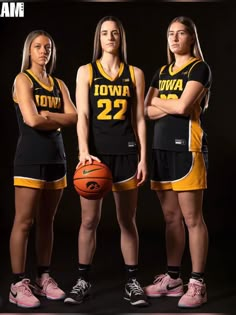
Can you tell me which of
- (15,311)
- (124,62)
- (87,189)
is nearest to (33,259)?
(15,311)

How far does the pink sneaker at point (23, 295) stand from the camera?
4969mm

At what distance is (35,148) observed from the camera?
4996mm

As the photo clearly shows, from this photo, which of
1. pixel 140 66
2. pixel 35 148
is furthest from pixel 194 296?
pixel 140 66

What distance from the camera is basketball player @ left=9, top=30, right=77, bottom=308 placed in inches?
196

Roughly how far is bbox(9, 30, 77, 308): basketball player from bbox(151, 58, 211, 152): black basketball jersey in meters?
0.69

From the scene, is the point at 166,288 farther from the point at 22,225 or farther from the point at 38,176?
the point at 38,176

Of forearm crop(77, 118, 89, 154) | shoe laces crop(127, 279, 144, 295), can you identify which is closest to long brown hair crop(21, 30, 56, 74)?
forearm crop(77, 118, 89, 154)

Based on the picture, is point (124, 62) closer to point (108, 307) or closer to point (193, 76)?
point (193, 76)

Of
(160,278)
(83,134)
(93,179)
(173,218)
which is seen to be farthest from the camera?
(160,278)

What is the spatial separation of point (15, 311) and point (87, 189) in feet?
3.43

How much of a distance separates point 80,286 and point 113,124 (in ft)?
4.06

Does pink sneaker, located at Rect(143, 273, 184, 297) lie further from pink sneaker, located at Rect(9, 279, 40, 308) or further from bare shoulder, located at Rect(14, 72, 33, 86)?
bare shoulder, located at Rect(14, 72, 33, 86)

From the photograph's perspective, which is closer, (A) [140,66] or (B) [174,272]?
(B) [174,272]

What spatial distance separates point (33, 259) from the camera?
6340mm
